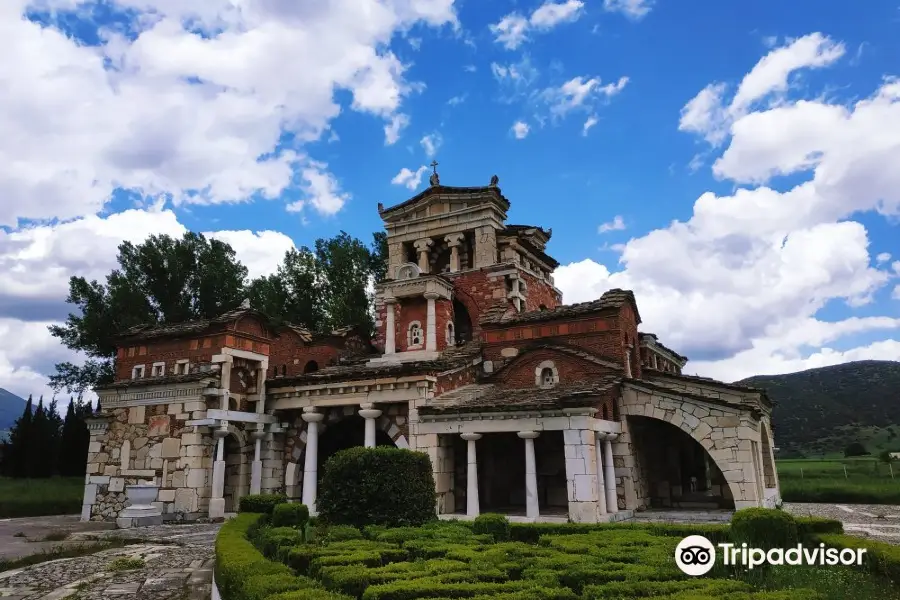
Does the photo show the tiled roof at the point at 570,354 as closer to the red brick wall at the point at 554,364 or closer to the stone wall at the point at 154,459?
the red brick wall at the point at 554,364

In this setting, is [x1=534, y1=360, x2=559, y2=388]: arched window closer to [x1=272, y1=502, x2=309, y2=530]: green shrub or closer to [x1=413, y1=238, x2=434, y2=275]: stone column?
[x1=272, y1=502, x2=309, y2=530]: green shrub

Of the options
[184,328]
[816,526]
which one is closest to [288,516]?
[816,526]

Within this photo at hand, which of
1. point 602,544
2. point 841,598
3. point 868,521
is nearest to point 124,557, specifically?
point 602,544

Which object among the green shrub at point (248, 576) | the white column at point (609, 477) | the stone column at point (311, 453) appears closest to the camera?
the green shrub at point (248, 576)

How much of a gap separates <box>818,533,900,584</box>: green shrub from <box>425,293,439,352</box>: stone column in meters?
18.4

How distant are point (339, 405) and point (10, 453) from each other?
104ft

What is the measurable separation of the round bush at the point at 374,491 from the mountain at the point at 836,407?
46894 mm

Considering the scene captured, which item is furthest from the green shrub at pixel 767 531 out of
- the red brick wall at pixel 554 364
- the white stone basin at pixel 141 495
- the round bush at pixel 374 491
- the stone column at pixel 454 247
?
the stone column at pixel 454 247

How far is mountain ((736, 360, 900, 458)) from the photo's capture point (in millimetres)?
58844

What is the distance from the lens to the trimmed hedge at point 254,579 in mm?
6705

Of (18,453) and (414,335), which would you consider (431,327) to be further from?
(18,453)

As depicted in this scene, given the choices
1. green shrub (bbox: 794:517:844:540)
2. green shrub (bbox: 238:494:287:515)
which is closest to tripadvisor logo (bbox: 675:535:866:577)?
green shrub (bbox: 794:517:844:540)

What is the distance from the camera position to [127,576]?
11.0 metres

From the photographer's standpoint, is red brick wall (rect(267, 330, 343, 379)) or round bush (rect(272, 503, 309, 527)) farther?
red brick wall (rect(267, 330, 343, 379))
